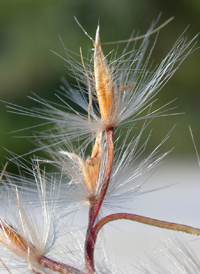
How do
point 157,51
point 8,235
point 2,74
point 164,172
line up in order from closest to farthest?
point 8,235 < point 164,172 < point 2,74 < point 157,51

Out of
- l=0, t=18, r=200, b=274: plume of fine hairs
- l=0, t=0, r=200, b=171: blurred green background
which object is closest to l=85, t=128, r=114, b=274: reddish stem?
l=0, t=18, r=200, b=274: plume of fine hairs

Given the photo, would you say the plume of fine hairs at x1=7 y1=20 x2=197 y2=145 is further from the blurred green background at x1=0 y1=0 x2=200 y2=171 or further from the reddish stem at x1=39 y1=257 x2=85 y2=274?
the blurred green background at x1=0 y1=0 x2=200 y2=171

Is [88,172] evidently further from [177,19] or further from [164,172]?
Result: [177,19]

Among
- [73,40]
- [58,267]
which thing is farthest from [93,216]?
[73,40]

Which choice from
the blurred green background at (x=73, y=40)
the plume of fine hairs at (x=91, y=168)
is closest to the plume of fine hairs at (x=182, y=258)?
the plume of fine hairs at (x=91, y=168)

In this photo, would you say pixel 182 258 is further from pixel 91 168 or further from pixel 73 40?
pixel 73 40

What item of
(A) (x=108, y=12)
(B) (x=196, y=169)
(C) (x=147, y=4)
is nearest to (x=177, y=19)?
(C) (x=147, y=4)

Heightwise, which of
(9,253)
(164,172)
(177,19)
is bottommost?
(9,253)
